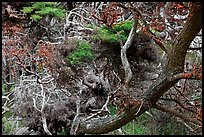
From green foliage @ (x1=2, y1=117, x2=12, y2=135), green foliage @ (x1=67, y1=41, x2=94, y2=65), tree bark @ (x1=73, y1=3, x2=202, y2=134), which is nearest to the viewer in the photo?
tree bark @ (x1=73, y1=3, x2=202, y2=134)

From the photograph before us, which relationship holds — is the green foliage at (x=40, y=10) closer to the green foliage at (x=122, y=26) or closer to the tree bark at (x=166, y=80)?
the green foliage at (x=122, y=26)

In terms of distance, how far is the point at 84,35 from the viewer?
13.2ft

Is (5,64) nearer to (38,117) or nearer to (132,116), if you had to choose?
(38,117)

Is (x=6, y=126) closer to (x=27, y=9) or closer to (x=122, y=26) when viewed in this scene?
(x=27, y=9)

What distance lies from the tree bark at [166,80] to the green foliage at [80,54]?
30.1 inches

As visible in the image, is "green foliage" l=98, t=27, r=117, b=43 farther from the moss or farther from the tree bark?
the tree bark

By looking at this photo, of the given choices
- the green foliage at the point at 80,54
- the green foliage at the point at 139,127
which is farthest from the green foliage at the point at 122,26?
the green foliage at the point at 139,127

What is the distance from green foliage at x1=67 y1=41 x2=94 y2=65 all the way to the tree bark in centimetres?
76

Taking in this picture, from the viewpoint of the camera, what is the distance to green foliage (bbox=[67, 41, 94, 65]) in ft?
11.7

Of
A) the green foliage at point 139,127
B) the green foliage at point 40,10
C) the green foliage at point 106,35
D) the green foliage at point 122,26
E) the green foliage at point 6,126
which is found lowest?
the green foliage at point 139,127

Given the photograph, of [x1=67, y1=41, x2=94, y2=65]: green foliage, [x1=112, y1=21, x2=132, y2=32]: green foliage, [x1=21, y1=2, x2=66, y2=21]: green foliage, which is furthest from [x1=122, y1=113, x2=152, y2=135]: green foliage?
[x1=21, y1=2, x2=66, y2=21]: green foliage

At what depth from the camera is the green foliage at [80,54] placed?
140 inches

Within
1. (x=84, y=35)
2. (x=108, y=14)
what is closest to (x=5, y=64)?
(x=84, y=35)

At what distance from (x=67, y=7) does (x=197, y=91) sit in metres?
2.68
